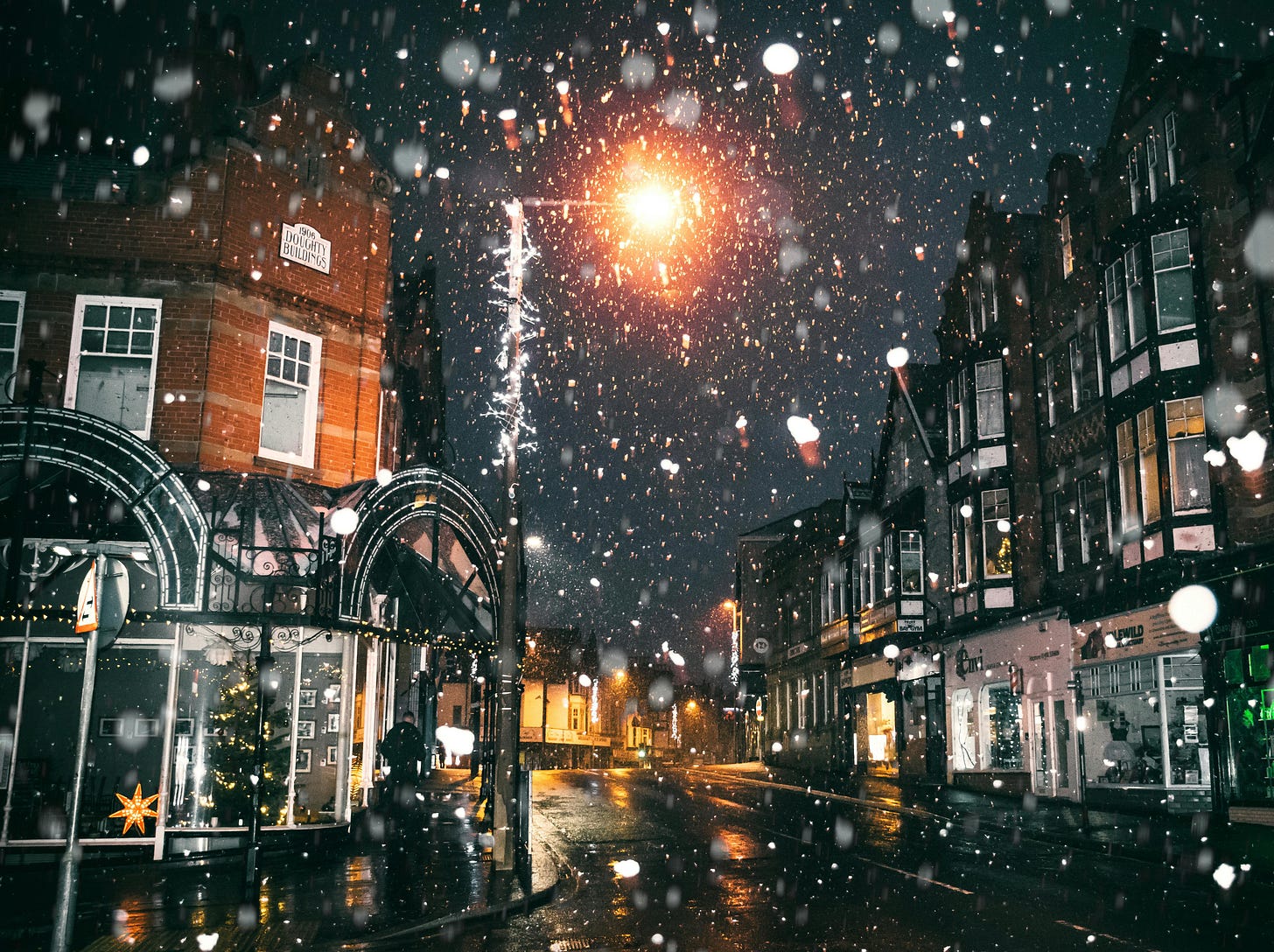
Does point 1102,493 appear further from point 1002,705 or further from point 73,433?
point 73,433

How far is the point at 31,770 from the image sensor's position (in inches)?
565

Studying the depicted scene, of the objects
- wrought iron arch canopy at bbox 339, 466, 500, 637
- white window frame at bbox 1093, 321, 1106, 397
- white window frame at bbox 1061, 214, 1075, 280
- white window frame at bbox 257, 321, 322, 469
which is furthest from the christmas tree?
white window frame at bbox 1061, 214, 1075, 280

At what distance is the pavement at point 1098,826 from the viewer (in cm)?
1527

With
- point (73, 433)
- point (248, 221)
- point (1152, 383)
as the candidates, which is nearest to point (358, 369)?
point (248, 221)

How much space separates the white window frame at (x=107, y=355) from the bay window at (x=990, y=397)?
22.8 meters

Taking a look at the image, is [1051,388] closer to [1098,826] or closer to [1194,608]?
[1194,608]

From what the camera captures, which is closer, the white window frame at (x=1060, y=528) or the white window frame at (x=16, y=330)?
the white window frame at (x=16, y=330)

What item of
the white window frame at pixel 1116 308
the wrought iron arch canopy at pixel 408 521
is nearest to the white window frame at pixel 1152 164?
the white window frame at pixel 1116 308

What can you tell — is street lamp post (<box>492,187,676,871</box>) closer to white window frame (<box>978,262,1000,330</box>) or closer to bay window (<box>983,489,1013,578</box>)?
bay window (<box>983,489,1013,578</box>)

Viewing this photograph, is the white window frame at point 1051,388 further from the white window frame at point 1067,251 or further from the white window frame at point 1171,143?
the white window frame at point 1171,143

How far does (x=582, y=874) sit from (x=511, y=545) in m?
4.46

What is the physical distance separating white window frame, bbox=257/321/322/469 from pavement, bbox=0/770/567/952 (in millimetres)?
6200

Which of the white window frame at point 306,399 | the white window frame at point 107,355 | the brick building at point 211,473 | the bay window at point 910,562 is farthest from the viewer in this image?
the bay window at point 910,562

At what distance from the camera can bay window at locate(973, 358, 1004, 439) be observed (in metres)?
30.4
